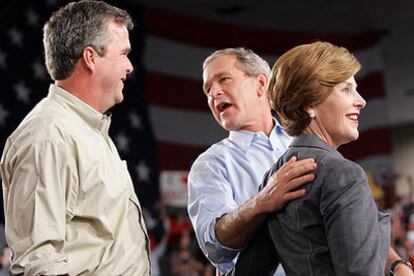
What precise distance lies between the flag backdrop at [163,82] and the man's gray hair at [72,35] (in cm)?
356

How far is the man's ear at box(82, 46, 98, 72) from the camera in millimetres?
1813

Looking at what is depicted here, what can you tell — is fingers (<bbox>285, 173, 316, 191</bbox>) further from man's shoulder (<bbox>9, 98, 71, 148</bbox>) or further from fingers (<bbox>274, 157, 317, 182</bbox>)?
man's shoulder (<bbox>9, 98, 71, 148</bbox>)

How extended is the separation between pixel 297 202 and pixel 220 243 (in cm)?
31

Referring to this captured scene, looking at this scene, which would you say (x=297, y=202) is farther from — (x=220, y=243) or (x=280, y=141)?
(x=280, y=141)

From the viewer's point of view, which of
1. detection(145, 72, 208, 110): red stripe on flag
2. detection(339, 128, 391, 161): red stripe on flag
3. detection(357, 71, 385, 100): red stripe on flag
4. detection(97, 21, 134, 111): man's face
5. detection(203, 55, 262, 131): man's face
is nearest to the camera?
detection(97, 21, 134, 111): man's face

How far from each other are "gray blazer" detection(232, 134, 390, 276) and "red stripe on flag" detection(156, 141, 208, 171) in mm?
5104

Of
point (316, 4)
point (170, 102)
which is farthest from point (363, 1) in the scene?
point (170, 102)

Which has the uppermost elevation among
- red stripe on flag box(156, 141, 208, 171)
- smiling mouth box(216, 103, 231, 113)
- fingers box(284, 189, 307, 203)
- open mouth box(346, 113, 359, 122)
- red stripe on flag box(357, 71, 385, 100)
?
open mouth box(346, 113, 359, 122)

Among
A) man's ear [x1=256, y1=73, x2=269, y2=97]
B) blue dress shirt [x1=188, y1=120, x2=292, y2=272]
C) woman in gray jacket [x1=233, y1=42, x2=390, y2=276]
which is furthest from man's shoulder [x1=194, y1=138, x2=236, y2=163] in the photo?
woman in gray jacket [x1=233, y1=42, x2=390, y2=276]

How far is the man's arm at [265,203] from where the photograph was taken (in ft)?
4.87

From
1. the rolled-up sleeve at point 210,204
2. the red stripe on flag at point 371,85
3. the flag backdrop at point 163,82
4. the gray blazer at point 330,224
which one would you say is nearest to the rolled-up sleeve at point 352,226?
the gray blazer at point 330,224

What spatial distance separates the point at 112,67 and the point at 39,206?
1.19 feet

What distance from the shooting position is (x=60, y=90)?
1810 mm

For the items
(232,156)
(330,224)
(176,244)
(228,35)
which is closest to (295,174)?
(330,224)
